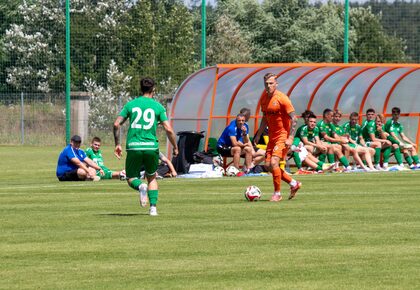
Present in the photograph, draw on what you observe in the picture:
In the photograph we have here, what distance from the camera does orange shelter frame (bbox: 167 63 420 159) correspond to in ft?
105

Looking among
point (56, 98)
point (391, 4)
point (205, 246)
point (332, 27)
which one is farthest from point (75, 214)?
point (391, 4)

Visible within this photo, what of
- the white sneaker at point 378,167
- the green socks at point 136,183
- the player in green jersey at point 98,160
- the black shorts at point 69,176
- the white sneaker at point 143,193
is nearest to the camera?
the white sneaker at point 143,193

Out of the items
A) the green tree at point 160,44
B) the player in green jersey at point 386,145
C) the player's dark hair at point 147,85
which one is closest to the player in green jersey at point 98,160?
the player in green jersey at point 386,145

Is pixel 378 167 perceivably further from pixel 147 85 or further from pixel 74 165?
pixel 147 85

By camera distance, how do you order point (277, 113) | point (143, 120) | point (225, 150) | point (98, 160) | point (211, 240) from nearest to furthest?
point (211, 240) → point (143, 120) → point (277, 113) → point (98, 160) → point (225, 150)

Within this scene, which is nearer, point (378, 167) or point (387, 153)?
point (378, 167)

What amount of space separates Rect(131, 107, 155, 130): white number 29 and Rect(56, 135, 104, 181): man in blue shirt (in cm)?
965

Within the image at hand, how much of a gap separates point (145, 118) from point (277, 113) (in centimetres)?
373

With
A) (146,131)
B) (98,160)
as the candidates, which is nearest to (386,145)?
(98,160)

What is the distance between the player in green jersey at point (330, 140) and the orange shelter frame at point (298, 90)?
2.21 meters

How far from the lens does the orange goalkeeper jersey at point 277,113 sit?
19.3 metres

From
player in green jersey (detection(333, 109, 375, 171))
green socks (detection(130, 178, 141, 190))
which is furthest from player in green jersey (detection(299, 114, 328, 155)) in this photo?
green socks (detection(130, 178, 141, 190))

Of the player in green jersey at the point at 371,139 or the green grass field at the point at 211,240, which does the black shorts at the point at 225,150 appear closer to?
the player in green jersey at the point at 371,139

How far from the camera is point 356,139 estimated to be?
30922mm
